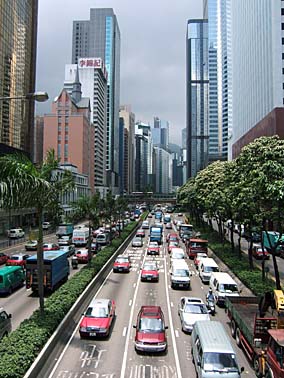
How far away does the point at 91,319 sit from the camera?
727 inches

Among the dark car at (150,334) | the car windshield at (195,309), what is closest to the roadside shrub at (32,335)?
the dark car at (150,334)

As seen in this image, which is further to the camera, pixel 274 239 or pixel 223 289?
pixel 274 239

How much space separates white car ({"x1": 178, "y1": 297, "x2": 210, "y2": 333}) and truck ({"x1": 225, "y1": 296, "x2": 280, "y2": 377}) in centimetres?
152

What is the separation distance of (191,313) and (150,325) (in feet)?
11.4

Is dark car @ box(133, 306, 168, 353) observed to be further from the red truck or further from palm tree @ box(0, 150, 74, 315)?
the red truck

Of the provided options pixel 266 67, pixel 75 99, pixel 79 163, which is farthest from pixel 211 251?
pixel 75 99

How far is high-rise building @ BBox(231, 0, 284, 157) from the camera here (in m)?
71.6

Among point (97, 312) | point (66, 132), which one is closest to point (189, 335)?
point (97, 312)

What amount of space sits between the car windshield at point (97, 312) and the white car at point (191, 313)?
4043mm

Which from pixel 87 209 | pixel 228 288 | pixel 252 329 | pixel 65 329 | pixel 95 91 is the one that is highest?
pixel 95 91

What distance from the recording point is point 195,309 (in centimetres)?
2023

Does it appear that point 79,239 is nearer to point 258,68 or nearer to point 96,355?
point 96,355

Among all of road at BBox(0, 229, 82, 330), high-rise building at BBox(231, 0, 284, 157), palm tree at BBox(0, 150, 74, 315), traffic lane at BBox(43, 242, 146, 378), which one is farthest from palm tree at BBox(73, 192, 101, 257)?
high-rise building at BBox(231, 0, 284, 157)

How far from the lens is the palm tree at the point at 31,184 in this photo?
14105 mm
